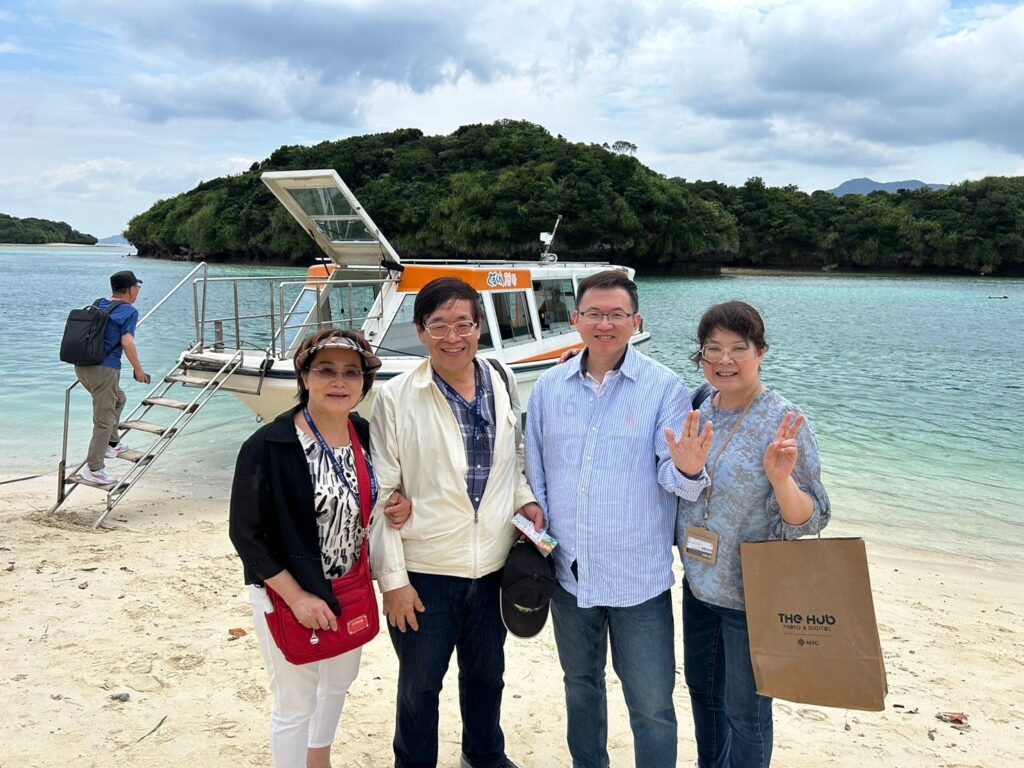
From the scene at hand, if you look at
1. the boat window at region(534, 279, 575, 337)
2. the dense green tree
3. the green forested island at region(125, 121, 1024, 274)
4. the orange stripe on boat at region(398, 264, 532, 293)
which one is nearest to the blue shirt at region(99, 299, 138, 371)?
the orange stripe on boat at region(398, 264, 532, 293)

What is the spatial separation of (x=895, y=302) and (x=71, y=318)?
47687mm

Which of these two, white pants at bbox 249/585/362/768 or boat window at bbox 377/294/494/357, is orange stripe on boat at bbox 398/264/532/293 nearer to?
boat window at bbox 377/294/494/357

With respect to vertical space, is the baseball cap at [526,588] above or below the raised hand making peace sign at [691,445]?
below

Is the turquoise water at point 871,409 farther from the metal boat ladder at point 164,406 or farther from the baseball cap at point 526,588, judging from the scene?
the baseball cap at point 526,588

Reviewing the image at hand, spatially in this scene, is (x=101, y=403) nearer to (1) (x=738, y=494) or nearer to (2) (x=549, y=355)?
(2) (x=549, y=355)

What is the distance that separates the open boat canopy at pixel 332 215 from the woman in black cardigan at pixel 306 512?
619cm

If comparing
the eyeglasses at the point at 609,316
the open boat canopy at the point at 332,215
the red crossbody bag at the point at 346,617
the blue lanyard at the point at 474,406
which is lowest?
the red crossbody bag at the point at 346,617

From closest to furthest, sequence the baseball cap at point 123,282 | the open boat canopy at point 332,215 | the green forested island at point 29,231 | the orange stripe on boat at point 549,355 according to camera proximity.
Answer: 1. the baseball cap at point 123,282
2. the open boat canopy at point 332,215
3. the orange stripe on boat at point 549,355
4. the green forested island at point 29,231

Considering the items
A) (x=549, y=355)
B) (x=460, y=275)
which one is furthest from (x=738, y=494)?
(x=549, y=355)

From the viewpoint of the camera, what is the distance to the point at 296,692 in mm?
2439

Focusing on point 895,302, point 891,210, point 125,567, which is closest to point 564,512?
point 125,567

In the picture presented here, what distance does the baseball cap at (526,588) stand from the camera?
2.39 metres

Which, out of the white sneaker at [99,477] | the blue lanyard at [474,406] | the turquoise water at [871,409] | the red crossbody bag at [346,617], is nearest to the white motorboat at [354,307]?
the white sneaker at [99,477]

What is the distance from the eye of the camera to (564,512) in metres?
2.45
